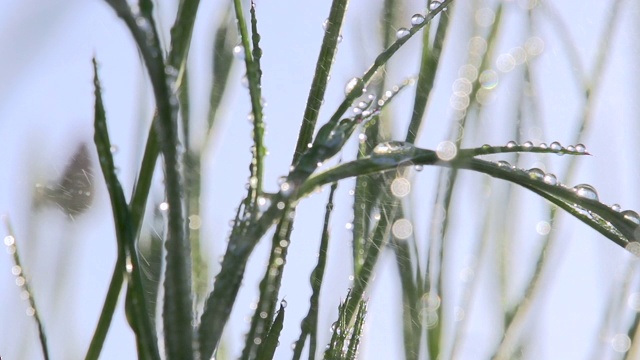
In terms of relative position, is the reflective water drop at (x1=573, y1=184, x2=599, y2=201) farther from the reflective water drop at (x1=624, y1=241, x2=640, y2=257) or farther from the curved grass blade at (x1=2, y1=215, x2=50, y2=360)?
the curved grass blade at (x1=2, y1=215, x2=50, y2=360)

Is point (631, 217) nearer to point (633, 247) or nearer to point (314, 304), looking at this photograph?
point (633, 247)

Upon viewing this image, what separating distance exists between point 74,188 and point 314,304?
215mm

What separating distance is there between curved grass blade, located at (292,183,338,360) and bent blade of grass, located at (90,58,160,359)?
0.20ft

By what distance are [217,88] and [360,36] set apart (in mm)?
157

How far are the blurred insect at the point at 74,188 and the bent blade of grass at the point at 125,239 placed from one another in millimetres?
162

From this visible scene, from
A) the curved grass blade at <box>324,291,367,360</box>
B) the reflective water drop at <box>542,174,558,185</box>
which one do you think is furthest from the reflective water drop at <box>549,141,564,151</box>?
the curved grass blade at <box>324,291,367,360</box>

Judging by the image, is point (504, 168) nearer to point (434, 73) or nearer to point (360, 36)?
point (434, 73)

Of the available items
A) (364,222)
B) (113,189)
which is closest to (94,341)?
(113,189)

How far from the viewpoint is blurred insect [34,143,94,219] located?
492mm

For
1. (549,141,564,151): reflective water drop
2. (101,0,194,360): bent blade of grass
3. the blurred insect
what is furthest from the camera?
the blurred insect

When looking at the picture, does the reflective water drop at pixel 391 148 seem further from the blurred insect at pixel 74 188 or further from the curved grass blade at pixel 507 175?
the blurred insect at pixel 74 188

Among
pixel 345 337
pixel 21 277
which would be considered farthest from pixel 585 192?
pixel 21 277

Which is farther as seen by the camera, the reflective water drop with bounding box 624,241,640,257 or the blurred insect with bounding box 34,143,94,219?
the blurred insect with bounding box 34,143,94,219

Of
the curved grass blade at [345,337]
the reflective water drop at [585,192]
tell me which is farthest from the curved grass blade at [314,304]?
the reflective water drop at [585,192]
